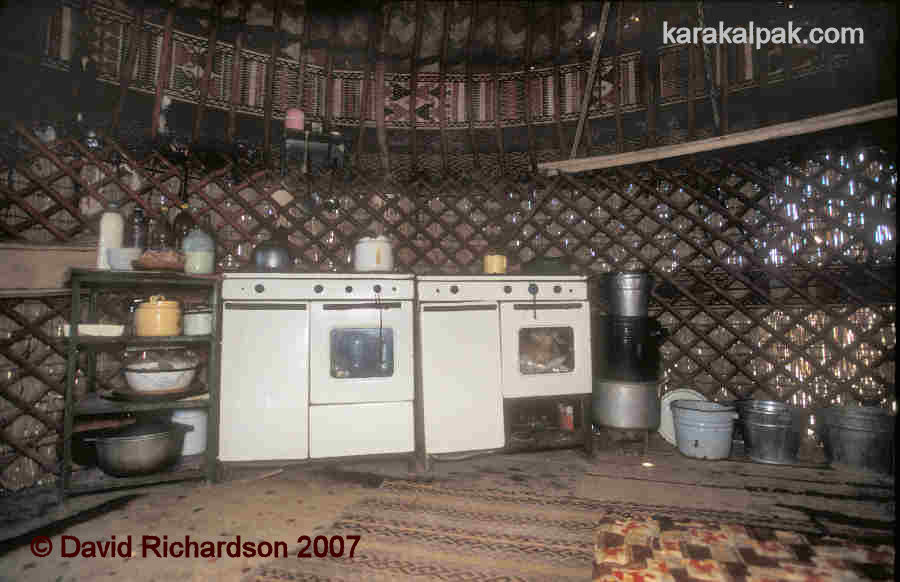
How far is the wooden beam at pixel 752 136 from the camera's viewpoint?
1.70 metres

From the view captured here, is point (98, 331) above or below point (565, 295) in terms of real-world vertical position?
below

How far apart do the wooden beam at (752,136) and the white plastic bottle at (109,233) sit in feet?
6.82

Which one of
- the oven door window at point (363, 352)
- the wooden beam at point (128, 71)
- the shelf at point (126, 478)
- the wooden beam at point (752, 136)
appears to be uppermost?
the wooden beam at point (128, 71)

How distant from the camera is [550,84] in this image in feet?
8.89

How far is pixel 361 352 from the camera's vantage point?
178 centimetres

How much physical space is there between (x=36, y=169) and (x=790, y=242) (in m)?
3.79

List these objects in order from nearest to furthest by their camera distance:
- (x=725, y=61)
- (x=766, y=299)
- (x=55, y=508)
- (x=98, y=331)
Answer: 1. (x=55, y=508)
2. (x=98, y=331)
3. (x=766, y=299)
4. (x=725, y=61)

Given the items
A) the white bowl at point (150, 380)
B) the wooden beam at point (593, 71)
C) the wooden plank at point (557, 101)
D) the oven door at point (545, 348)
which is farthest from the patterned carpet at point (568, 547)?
the wooden plank at point (557, 101)

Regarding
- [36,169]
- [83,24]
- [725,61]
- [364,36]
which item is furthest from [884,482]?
[83,24]

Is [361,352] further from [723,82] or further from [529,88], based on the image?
[723,82]

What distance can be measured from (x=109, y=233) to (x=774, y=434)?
120 inches

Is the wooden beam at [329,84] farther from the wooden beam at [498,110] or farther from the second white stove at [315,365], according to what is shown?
the second white stove at [315,365]

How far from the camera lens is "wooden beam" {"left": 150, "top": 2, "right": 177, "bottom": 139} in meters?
2.16

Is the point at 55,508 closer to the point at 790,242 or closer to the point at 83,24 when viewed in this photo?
the point at 83,24
